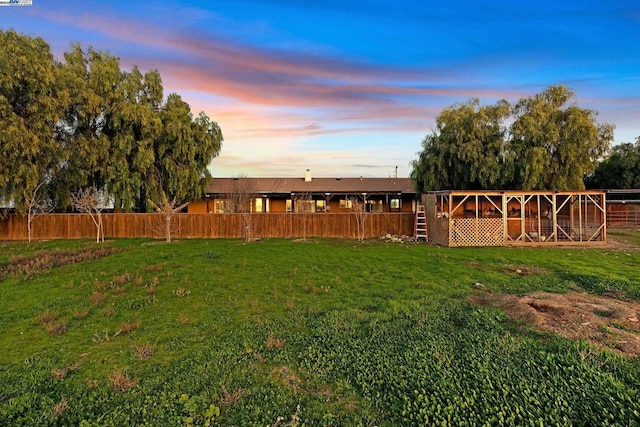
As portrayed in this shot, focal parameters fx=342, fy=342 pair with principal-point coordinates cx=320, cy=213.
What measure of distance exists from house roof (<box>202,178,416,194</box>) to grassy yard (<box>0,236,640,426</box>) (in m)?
17.8

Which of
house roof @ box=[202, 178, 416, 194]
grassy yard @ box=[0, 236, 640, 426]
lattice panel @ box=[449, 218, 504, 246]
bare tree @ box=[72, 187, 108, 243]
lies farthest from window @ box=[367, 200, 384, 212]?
grassy yard @ box=[0, 236, 640, 426]

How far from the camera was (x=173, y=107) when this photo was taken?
81.6 feet

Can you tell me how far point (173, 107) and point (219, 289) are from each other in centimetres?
2095

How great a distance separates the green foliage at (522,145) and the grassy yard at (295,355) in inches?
541

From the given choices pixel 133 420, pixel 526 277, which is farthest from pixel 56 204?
pixel 526 277

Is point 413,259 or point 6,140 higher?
point 6,140

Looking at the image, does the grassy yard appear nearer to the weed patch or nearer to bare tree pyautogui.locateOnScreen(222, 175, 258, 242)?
the weed patch

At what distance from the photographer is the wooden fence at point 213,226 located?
67.4ft

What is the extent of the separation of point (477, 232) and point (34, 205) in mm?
24187

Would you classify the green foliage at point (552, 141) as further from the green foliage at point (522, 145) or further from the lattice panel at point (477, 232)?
the lattice panel at point (477, 232)

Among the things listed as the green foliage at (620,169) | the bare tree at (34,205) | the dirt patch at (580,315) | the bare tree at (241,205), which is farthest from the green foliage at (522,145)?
the bare tree at (34,205)

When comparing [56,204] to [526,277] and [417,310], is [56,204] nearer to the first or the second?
[417,310]

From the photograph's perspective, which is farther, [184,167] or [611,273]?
[184,167]

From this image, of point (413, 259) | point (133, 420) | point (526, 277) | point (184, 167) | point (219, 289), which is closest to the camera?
point (133, 420)
